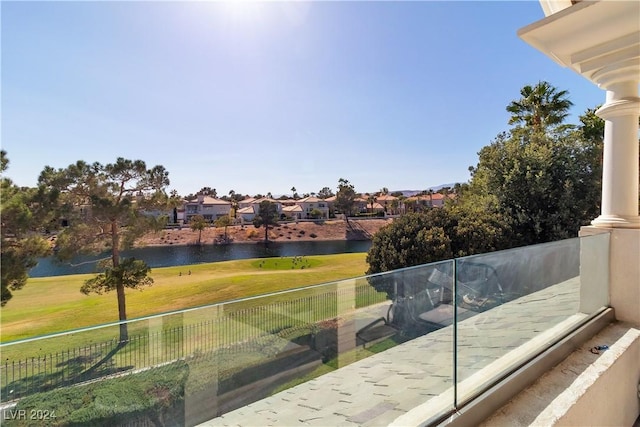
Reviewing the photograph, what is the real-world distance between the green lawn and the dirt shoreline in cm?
1171

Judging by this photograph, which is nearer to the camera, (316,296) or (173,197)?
(316,296)

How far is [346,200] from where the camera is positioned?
47250 millimetres

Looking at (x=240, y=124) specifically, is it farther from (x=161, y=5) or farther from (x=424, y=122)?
(x=161, y=5)

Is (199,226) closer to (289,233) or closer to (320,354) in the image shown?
(289,233)

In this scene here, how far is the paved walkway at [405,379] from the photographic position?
1.66m

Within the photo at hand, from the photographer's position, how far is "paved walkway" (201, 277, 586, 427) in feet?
5.46

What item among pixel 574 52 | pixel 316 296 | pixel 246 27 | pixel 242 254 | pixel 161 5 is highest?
pixel 161 5

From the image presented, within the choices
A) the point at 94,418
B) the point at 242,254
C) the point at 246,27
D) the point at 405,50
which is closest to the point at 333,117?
the point at 405,50

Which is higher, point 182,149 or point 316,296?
point 182,149

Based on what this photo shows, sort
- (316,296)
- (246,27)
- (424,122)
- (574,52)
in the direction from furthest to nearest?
(424,122), (246,27), (574,52), (316,296)

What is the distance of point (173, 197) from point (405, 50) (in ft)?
41.8

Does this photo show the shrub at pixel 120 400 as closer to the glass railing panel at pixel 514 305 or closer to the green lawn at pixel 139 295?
the glass railing panel at pixel 514 305

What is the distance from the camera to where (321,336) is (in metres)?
2.06

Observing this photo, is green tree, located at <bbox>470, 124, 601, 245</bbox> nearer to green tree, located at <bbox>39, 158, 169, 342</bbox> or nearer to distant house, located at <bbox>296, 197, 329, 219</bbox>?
green tree, located at <bbox>39, 158, 169, 342</bbox>
